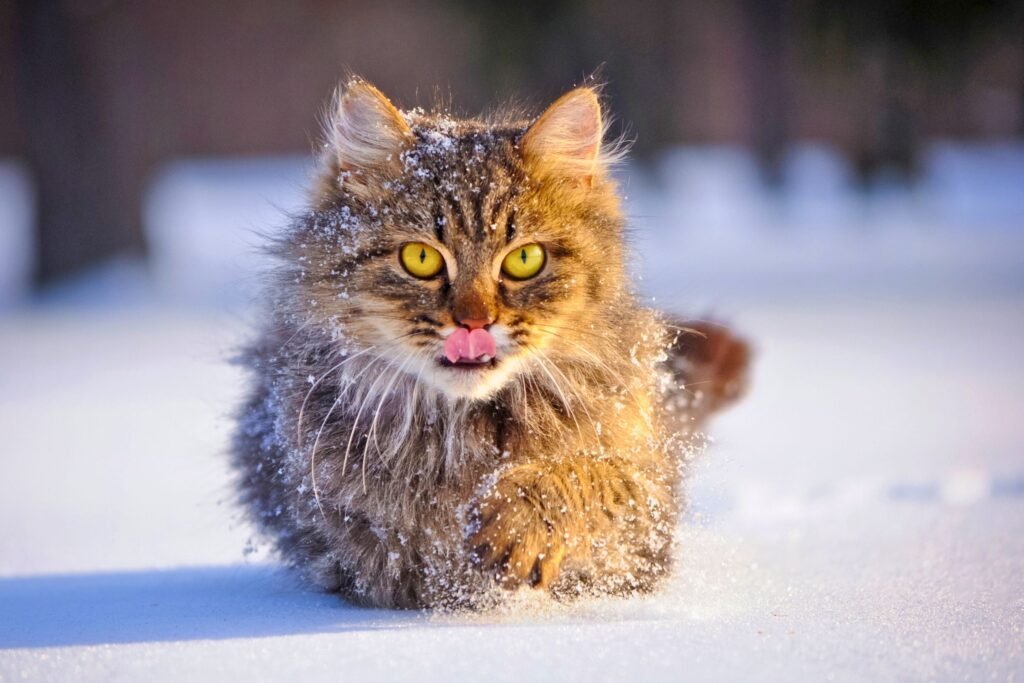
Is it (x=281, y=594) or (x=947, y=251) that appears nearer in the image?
(x=281, y=594)

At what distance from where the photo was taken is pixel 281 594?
252 cm

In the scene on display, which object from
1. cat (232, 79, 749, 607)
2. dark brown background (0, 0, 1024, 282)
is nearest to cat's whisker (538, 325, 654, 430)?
cat (232, 79, 749, 607)

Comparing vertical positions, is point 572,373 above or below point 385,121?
below

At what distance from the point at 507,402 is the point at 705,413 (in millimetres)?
917

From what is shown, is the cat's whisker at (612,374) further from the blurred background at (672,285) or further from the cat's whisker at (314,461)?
the cat's whisker at (314,461)

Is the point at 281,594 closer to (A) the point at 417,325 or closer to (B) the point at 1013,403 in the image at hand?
(A) the point at 417,325

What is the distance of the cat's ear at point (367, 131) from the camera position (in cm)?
237

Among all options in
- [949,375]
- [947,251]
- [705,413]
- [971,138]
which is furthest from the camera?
[971,138]

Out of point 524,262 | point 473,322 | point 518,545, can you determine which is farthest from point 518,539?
point 524,262

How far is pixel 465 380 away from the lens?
213cm

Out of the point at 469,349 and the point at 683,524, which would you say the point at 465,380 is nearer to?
the point at 469,349

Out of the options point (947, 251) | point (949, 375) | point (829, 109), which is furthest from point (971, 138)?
point (949, 375)

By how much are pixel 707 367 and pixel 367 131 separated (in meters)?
1.22

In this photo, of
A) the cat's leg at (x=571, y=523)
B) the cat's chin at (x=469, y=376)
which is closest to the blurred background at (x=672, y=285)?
the cat's leg at (x=571, y=523)
